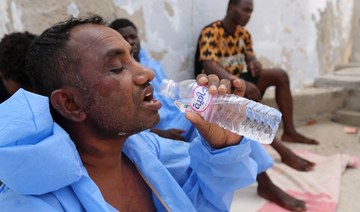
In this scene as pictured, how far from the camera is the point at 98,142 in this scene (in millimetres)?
1016

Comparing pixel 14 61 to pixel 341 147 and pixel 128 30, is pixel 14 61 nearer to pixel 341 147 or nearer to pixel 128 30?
pixel 128 30

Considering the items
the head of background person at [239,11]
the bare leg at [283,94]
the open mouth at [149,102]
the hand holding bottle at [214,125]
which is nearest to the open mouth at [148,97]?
the open mouth at [149,102]

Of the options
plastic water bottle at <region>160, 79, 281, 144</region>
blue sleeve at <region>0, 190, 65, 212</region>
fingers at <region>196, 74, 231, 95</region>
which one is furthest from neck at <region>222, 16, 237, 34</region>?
blue sleeve at <region>0, 190, 65, 212</region>

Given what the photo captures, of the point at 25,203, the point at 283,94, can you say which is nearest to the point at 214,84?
the point at 25,203

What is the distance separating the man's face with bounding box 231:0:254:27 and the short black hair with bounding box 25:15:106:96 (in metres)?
2.12

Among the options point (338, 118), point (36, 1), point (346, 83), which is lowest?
point (338, 118)

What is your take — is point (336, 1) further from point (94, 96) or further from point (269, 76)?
point (94, 96)

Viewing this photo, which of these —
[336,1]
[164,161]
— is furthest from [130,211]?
[336,1]

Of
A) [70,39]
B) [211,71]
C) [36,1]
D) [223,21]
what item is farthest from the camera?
[223,21]

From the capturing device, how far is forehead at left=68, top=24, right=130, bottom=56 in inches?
37.2

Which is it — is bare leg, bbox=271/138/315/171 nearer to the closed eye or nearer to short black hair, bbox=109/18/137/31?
short black hair, bbox=109/18/137/31

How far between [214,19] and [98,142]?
2.46 meters

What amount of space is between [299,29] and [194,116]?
11.5 ft

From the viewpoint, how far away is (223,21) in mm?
3025
